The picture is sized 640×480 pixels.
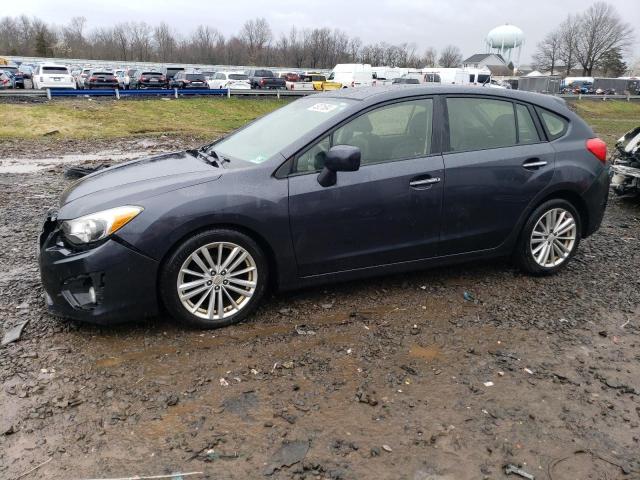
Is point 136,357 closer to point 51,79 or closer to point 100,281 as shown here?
point 100,281

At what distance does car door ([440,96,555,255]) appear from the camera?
4.43m

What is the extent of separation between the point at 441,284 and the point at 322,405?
216 cm

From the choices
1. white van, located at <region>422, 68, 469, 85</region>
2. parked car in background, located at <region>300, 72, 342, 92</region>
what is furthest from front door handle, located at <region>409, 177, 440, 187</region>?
white van, located at <region>422, 68, 469, 85</region>

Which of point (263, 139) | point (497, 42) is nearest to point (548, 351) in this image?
point (263, 139)

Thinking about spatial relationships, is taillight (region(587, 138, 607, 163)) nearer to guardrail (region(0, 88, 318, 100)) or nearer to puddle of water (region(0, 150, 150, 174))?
puddle of water (region(0, 150, 150, 174))

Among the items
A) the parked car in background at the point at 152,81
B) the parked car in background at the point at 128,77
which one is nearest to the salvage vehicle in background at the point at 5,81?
the parked car in background at the point at 152,81

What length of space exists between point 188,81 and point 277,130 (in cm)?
2984

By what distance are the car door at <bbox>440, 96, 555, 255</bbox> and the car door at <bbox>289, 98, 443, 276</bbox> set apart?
17 centimetres

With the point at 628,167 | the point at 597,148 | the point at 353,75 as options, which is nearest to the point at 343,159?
the point at 597,148

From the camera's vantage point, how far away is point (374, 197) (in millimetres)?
4102

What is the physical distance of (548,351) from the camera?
12.1ft

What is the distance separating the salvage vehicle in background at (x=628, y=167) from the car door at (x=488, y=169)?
153 inches

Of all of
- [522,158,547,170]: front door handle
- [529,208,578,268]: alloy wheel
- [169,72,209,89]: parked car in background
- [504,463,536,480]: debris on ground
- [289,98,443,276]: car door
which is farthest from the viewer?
[169,72,209,89]: parked car in background

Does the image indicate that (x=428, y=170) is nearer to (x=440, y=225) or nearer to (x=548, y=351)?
(x=440, y=225)
